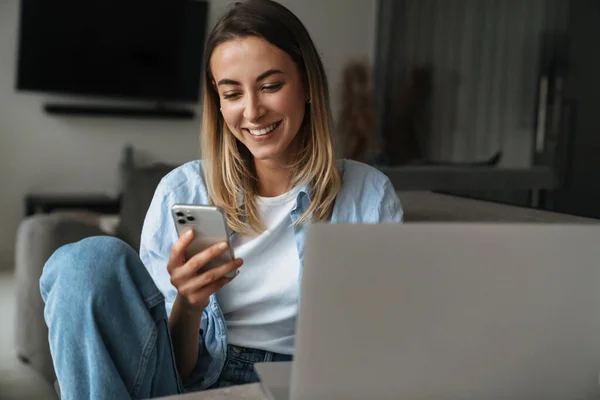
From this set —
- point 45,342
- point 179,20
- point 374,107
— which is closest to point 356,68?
point 374,107

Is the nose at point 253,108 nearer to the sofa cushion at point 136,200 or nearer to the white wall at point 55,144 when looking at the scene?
the sofa cushion at point 136,200

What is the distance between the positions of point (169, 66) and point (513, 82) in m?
2.05

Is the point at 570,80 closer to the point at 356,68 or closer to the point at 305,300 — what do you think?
the point at 356,68

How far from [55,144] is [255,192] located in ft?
9.78

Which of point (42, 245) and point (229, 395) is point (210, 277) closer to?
point (229, 395)

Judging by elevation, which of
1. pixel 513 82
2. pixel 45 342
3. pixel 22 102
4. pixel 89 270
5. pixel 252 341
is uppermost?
pixel 513 82

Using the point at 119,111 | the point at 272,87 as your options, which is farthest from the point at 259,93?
the point at 119,111

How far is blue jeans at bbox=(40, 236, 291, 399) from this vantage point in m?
0.76

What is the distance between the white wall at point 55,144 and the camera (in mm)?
3652

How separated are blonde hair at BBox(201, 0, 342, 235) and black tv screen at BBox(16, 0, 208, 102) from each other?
2.87 meters

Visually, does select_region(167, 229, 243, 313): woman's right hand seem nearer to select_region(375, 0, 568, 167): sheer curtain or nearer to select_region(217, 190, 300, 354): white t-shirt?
select_region(217, 190, 300, 354): white t-shirt

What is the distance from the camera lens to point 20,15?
11.8ft

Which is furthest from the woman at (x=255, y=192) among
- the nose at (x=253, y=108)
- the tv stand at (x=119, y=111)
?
the tv stand at (x=119, y=111)

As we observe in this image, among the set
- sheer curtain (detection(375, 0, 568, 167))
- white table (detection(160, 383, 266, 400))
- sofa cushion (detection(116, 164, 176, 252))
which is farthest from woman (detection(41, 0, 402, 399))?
sheer curtain (detection(375, 0, 568, 167))
